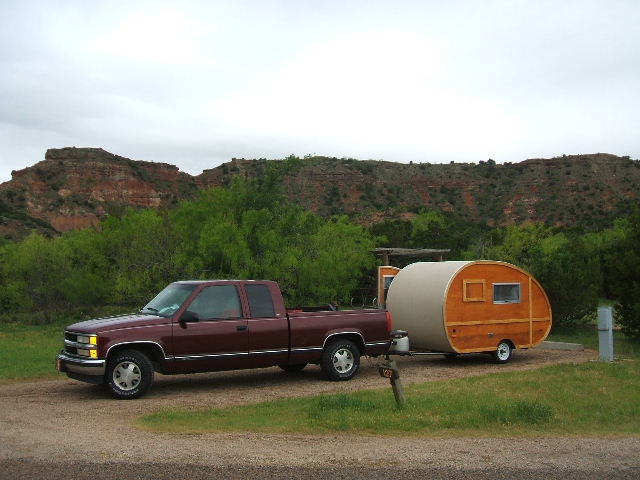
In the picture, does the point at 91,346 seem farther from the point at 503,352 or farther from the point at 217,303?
the point at 503,352

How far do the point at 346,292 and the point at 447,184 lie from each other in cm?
5597

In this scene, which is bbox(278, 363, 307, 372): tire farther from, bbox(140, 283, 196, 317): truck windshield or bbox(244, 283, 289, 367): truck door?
bbox(140, 283, 196, 317): truck windshield

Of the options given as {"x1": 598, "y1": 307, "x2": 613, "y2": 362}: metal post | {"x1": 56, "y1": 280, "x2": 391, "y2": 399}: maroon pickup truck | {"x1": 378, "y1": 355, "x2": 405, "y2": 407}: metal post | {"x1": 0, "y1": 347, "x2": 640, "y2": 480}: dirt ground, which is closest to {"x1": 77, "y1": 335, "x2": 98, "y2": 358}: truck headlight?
{"x1": 56, "y1": 280, "x2": 391, "y2": 399}: maroon pickup truck

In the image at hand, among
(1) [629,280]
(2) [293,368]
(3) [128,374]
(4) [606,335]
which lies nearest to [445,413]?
(3) [128,374]

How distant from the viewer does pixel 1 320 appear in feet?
109

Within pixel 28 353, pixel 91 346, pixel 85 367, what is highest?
pixel 91 346

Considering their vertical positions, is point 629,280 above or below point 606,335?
above

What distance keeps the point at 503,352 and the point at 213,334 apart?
7.62m

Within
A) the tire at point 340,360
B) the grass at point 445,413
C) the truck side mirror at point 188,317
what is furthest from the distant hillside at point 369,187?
the grass at point 445,413

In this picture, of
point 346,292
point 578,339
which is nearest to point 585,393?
point 578,339

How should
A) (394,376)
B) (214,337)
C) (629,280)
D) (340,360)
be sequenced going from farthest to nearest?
(629,280), (340,360), (214,337), (394,376)

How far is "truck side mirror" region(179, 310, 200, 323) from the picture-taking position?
12.0 m

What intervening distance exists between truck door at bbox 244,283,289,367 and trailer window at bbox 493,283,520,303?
5.95m

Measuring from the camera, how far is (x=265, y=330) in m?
12.8
